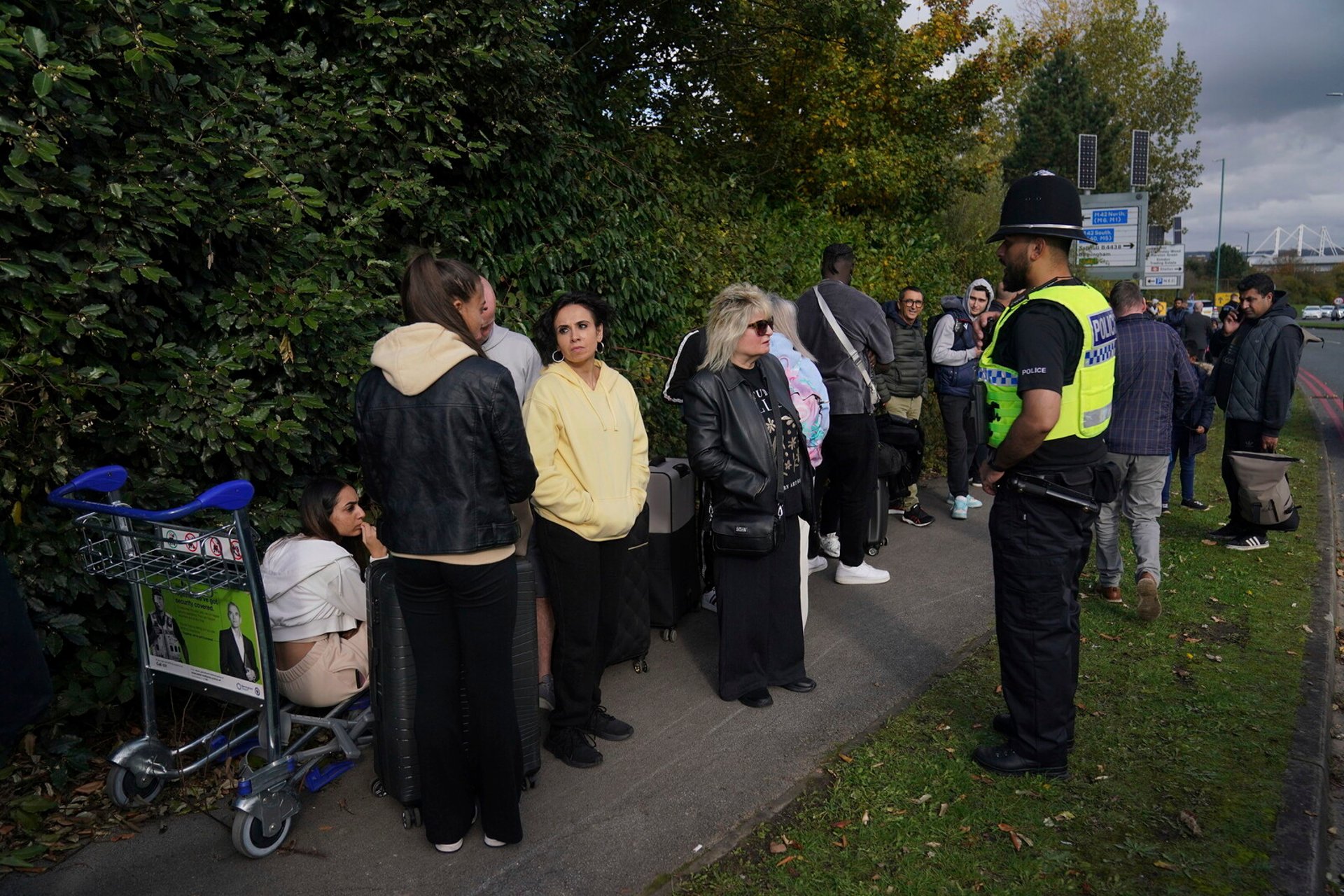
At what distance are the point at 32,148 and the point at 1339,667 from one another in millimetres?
6886

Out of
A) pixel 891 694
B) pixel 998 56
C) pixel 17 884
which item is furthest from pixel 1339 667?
pixel 998 56

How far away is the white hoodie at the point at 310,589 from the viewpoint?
3.85 m

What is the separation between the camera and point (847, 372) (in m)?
6.23

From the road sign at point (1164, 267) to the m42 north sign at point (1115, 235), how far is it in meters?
8.92

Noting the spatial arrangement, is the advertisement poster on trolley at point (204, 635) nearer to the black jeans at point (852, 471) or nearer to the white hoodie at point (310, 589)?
the white hoodie at point (310, 589)

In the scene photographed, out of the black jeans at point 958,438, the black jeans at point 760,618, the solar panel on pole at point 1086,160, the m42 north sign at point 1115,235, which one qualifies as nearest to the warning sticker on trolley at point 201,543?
the black jeans at point 760,618

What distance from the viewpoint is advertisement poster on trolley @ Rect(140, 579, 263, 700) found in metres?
3.36

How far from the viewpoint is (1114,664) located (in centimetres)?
515

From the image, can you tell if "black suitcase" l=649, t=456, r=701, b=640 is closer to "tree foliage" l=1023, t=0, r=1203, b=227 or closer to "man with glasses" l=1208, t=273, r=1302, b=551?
"man with glasses" l=1208, t=273, r=1302, b=551

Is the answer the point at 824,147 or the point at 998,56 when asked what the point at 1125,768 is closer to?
the point at 824,147

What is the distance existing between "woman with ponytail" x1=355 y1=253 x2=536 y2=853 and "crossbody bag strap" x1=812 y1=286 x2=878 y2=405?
3403 millimetres

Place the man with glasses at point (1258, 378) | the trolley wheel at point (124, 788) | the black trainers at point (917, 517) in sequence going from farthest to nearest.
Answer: the black trainers at point (917, 517) → the man with glasses at point (1258, 378) → the trolley wheel at point (124, 788)

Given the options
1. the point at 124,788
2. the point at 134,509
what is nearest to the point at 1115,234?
the point at 134,509

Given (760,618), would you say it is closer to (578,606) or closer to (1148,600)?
(578,606)
